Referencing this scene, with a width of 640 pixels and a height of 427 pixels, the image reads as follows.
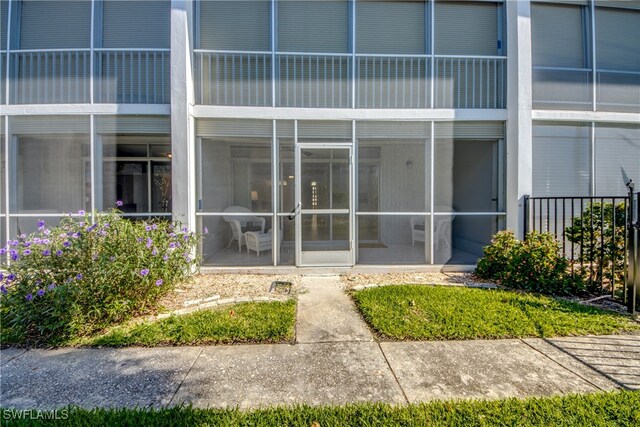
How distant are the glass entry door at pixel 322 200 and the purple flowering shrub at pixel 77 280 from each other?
9.73 ft

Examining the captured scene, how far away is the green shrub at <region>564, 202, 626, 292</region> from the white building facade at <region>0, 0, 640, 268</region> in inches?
48.4

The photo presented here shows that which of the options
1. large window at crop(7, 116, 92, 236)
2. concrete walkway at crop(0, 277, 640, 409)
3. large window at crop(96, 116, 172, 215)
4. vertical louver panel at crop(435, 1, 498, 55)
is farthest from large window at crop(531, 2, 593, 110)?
large window at crop(7, 116, 92, 236)

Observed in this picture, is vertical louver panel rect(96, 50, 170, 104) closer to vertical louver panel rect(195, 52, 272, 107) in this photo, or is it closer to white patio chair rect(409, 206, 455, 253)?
vertical louver panel rect(195, 52, 272, 107)

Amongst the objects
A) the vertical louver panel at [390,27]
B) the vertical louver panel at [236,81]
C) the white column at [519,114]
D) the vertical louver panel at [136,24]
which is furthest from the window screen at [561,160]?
the vertical louver panel at [136,24]

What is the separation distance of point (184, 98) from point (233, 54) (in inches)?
57.0

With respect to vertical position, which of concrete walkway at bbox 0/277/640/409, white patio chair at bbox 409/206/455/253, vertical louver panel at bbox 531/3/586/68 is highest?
vertical louver panel at bbox 531/3/586/68

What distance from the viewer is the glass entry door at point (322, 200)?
21.7 feet

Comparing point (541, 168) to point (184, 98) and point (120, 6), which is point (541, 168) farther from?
point (120, 6)

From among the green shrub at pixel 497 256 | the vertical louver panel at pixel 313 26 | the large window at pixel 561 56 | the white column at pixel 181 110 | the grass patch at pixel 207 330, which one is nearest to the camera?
the grass patch at pixel 207 330

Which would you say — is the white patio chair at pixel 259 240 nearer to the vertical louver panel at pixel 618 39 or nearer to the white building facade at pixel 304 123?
the white building facade at pixel 304 123

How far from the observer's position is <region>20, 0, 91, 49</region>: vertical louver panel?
6.69m

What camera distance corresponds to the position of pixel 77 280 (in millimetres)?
3807

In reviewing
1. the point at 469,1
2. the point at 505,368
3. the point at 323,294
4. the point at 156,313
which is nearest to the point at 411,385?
the point at 505,368

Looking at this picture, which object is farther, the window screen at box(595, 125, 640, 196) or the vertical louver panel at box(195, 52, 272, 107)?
the window screen at box(595, 125, 640, 196)
